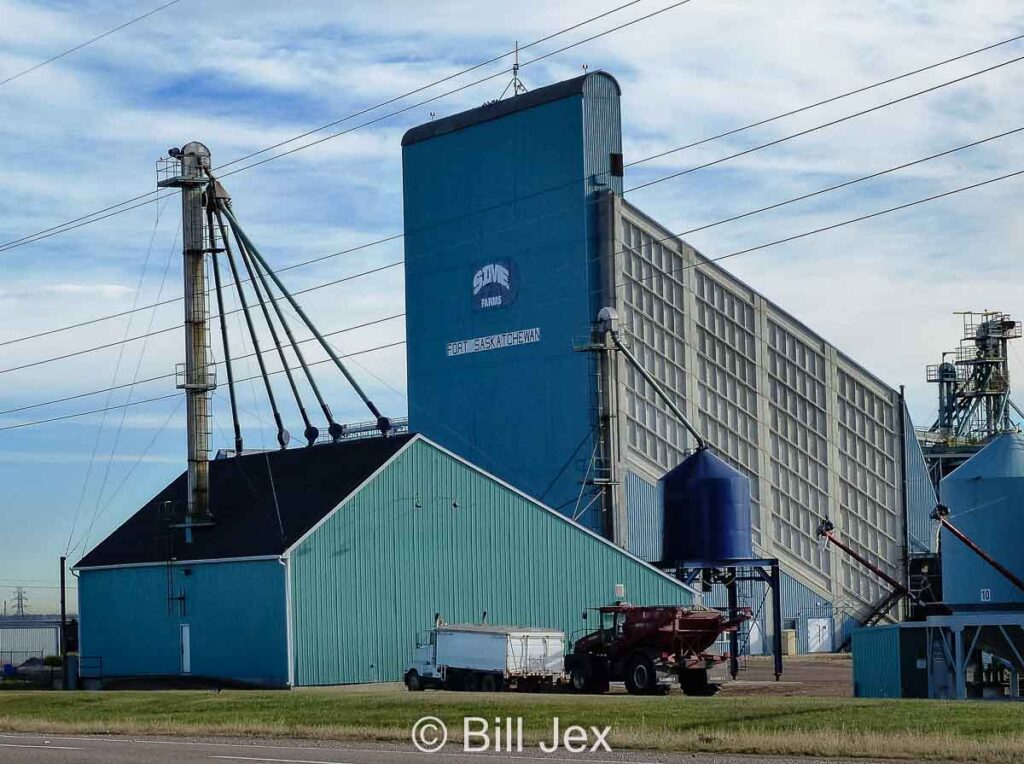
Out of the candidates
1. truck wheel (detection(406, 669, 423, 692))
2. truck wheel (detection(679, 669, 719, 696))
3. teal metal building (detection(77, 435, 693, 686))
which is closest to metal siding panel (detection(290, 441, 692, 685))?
teal metal building (detection(77, 435, 693, 686))

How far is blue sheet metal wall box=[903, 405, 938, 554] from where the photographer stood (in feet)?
281

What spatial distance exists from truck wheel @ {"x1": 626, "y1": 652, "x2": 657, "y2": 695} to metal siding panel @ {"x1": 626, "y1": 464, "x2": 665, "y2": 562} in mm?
28992

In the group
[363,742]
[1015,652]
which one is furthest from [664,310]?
[363,742]

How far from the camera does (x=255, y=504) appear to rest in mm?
55719

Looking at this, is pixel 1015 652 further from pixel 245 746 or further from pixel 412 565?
pixel 245 746

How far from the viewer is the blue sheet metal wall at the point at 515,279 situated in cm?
7388

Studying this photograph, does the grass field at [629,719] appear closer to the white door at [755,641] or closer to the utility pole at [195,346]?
the utility pole at [195,346]

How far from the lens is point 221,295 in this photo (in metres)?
59.4

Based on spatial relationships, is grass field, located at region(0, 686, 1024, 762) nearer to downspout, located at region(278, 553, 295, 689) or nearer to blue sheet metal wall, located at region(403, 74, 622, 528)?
downspout, located at region(278, 553, 295, 689)

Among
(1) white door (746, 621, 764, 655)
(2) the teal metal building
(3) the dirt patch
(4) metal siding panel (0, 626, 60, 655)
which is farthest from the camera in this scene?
(4) metal siding panel (0, 626, 60, 655)

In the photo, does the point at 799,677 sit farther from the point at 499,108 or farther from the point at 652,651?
the point at 499,108

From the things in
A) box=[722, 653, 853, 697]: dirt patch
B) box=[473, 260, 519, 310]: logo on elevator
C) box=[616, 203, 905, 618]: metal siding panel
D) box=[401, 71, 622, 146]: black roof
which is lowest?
box=[722, 653, 853, 697]: dirt patch

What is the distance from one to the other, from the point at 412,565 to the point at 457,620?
2577 millimetres

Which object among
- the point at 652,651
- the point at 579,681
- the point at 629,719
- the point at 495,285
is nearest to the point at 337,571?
the point at 579,681
